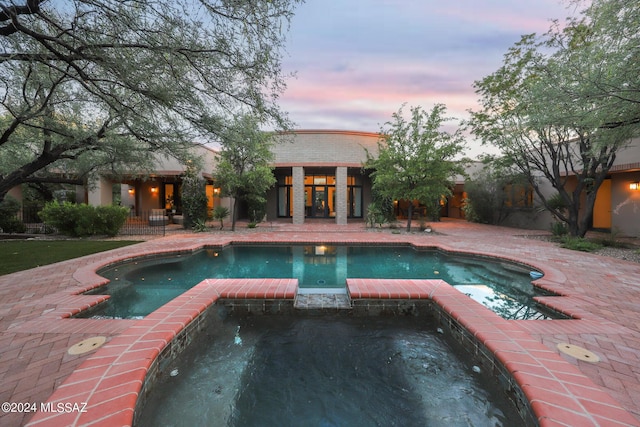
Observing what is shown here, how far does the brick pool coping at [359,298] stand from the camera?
1.70m

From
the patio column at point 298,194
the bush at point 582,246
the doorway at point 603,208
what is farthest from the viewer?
the patio column at point 298,194

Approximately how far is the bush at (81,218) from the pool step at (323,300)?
10.0 meters

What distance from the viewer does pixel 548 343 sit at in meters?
2.70

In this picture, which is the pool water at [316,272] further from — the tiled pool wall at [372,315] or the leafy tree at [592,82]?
the leafy tree at [592,82]

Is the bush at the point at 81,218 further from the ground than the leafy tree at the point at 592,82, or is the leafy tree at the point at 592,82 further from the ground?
the leafy tree at the point at 592,82

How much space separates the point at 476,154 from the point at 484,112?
1980 millimetres

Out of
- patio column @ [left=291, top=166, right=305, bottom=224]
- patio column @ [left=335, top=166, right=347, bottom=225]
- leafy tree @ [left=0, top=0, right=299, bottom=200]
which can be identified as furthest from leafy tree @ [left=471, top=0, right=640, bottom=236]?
patio column @ [left=291, top=166, right=305, bottom=224]

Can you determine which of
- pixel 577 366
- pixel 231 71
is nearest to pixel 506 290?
pixel 577 366

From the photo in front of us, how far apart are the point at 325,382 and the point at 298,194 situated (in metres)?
14.1

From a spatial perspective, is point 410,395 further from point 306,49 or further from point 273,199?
point 273,199

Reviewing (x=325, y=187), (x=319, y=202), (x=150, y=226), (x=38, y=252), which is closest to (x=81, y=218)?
(x=38, y=252)

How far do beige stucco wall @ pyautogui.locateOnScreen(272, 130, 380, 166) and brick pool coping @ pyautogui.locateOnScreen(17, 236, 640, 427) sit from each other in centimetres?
1299

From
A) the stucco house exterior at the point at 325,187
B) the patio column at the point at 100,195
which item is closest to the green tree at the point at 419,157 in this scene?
the stucco house exterior at the point at 325,187

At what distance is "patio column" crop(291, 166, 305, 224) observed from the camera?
16281 millimetres
